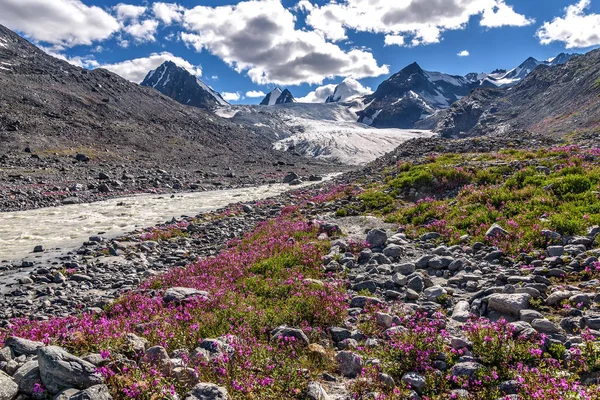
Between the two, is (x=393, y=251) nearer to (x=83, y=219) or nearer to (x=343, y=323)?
(x=343, y=323)

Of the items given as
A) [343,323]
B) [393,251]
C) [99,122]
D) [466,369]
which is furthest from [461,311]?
[99,122]

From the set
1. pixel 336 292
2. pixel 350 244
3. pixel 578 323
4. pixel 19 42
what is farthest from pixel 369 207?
pixel 19 42

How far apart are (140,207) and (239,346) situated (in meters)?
28.9

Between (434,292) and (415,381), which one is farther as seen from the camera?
(434,292)

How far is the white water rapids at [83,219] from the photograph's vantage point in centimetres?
1931

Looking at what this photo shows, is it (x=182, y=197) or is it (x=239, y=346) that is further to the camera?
(x=182, y=197)

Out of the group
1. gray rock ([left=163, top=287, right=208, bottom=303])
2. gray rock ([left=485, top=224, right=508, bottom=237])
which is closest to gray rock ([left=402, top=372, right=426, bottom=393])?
gray rock ([left=163, top=287, right=208, bottom=303])

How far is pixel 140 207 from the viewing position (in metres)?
31.2

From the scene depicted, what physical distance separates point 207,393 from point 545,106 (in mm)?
146455

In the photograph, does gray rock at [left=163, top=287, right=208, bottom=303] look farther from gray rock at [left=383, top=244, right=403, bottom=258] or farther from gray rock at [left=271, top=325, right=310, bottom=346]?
gray rock at [left=383, top=244, right=403, bottom=258]

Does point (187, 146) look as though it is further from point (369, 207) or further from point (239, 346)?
point (239, 346)

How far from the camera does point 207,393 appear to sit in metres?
4.37

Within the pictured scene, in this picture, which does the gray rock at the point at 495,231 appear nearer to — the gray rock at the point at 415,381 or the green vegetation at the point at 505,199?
the green vegetation at the point at 505,199

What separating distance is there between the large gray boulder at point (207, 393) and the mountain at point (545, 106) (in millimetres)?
71515
